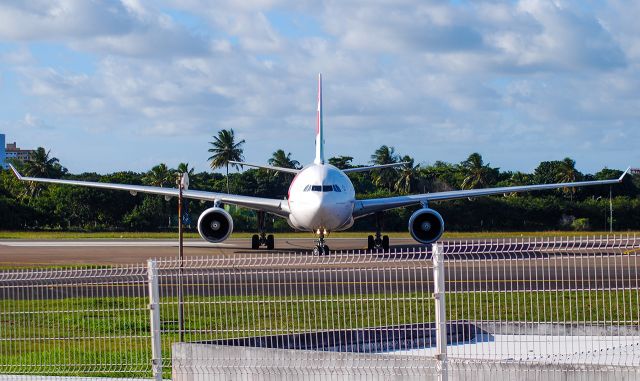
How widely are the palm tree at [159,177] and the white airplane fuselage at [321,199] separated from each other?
54.1m

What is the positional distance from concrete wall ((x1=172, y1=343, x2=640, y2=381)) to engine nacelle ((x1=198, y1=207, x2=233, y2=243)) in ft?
87.1

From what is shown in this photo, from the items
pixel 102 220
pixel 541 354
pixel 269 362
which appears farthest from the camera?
pixel 102 220

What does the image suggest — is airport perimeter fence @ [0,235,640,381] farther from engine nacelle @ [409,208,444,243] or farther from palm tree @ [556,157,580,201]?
palm tree @ [556,157,580,201]

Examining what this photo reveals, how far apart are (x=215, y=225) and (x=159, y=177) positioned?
175ft

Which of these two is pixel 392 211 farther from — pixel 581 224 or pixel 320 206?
pixel 320 206

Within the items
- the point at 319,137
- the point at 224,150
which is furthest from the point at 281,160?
the point at 319,137

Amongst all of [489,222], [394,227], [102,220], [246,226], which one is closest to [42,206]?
Result: [102,220]

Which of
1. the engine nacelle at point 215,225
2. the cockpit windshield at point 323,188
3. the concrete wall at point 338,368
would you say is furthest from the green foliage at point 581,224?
the concrete wall at point 338,368

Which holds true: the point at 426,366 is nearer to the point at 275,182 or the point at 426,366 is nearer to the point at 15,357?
the point at 15,357

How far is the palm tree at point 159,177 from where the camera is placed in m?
88.9

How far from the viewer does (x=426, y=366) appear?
951 cm

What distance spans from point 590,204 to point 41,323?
61.3 m

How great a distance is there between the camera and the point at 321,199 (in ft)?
111

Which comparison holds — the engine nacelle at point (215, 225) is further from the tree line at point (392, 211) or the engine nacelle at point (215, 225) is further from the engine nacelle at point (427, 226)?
the tree line at point (392, 211)
